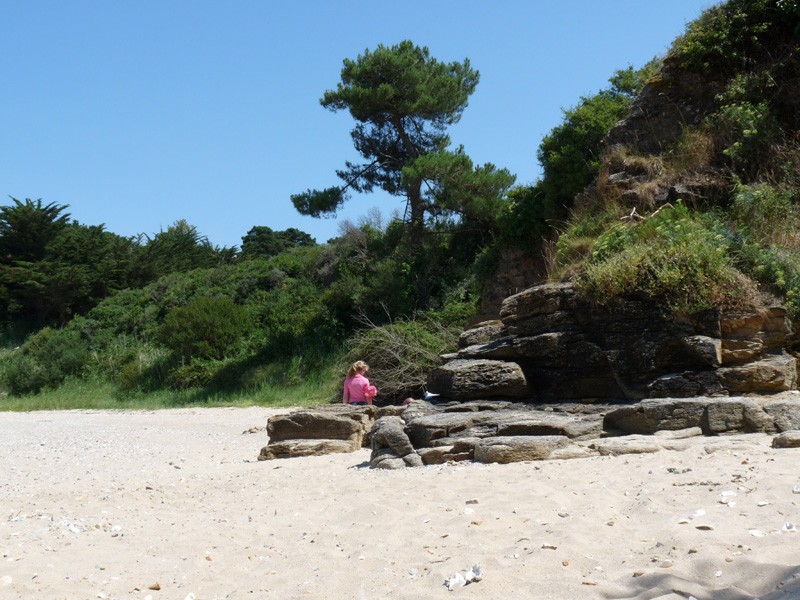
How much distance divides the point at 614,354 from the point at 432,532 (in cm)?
472

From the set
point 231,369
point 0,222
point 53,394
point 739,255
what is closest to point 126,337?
point 53,394

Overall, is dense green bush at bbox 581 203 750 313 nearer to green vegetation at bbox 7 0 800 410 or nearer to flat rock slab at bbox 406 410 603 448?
green vegetation at bbox 7 0 800 410

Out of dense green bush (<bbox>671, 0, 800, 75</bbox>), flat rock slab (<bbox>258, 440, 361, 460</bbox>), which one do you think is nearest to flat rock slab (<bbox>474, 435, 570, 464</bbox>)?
flat rock slab (<bbox>258, 440, 361, 460</bbox>)

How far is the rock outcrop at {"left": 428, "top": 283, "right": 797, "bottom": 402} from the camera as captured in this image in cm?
927

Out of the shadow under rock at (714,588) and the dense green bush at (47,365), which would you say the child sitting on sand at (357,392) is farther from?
the dense green bush at (47,365)

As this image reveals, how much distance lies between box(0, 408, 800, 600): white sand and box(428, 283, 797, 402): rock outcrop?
1.92m

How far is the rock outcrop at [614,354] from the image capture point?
30.4 ft

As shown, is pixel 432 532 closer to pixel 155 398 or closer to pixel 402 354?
pixel 402 354

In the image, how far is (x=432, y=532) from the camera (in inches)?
231

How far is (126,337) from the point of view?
34469mm

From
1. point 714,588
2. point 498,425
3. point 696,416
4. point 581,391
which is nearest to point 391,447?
point 498,425

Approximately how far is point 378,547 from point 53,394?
87.6ft

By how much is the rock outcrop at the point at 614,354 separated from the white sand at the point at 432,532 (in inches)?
75.4

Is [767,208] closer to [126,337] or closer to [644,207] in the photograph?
[644,207]
